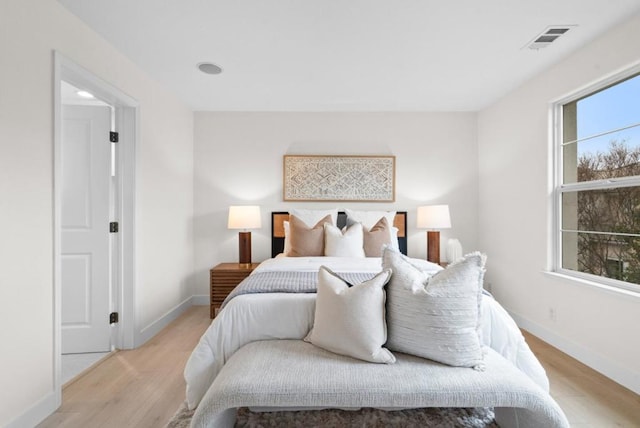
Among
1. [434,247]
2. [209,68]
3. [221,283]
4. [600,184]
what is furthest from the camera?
[434,247]

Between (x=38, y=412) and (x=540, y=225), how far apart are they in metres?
3.92

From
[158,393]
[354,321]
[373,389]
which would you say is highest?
[354,321]

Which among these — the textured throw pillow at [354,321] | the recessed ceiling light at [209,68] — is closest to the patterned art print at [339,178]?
the recessed ceiling light at [209,68]

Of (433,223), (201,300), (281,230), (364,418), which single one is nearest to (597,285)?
(433,223)

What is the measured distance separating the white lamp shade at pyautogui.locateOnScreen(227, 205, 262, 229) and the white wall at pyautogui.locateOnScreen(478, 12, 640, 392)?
2.73m

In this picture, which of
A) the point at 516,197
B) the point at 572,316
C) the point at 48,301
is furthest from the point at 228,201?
the point at 572,316

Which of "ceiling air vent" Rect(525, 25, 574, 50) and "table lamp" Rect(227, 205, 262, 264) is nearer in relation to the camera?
"ceiling air vent" Rect(525, 25, 574, 50)

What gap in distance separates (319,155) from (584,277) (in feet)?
→ 9.36

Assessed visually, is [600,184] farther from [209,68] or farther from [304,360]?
[209,68]

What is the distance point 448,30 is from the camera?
89.2 inches

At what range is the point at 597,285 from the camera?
2430mm

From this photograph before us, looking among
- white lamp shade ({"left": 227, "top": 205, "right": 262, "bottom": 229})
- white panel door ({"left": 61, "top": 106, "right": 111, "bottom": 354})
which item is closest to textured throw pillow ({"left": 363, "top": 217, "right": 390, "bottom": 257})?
white lamp shade ({"left": 227, "top": 205, "right": 262, "bottom": 229})

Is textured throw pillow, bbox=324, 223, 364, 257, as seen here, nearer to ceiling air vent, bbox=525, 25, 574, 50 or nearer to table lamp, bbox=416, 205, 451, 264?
table lamp, bbox=416, 205, 451, 264

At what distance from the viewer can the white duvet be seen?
1.84m
